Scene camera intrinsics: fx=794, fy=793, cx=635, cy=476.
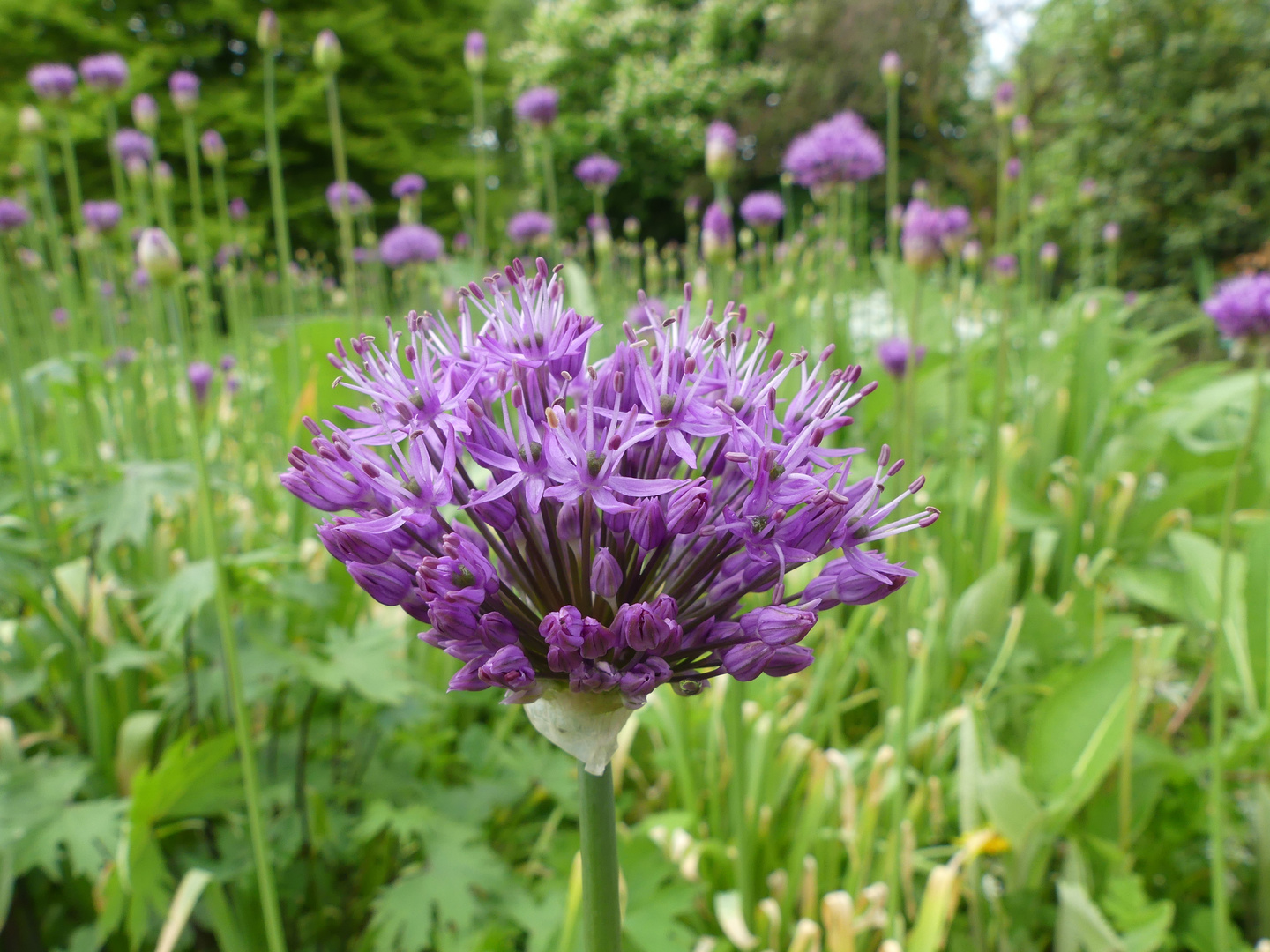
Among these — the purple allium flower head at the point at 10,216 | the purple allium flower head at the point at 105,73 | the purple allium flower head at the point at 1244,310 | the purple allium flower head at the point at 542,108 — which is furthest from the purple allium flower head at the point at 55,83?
the purple allium flower head at the point at 1244,310

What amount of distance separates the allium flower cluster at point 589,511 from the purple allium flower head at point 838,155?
109 inches

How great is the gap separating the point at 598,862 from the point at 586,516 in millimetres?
320

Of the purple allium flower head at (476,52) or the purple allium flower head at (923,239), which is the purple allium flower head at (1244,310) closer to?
the purple allium flower head at (923,239)

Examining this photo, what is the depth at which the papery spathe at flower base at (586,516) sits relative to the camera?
701mm

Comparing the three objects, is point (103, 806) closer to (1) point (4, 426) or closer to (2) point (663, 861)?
(2) point (663, 861)

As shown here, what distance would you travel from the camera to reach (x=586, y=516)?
0.76 m

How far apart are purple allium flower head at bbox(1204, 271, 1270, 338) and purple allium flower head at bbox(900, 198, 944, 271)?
688 mm

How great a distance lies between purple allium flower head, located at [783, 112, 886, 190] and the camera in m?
3.30

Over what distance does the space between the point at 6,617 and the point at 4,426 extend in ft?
5.33

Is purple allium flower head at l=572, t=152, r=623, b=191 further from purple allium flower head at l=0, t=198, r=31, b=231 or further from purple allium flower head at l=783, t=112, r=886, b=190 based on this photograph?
purple allium flower head at l=0, t=198, r=31, b=231

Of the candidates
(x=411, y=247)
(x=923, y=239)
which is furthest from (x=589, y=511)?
(x=411, y=247)

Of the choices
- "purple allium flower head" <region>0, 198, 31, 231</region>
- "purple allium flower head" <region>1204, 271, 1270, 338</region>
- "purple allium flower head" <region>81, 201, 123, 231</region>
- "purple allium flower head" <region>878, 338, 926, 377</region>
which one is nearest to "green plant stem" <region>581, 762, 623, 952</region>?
"purple allium flower head" <region>1204, 271, 1270, 338</region>

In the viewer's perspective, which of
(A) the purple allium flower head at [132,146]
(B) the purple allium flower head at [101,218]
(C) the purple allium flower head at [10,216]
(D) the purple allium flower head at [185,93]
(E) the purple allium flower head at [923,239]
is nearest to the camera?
(E) the purple allium flower head at [923,239]

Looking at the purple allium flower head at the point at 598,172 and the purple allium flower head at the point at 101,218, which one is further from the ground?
the purple allium flower head at the point at 598,172
